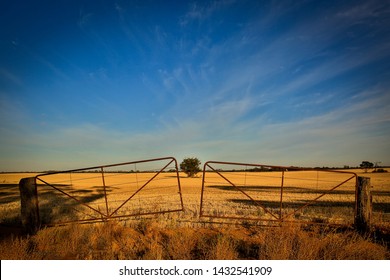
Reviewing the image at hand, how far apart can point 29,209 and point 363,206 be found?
1096 centimetres

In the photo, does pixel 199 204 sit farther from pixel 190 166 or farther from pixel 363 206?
pixel 190 166

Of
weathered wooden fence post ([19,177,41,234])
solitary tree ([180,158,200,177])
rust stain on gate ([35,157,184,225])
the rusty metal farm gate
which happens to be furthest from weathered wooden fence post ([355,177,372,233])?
solitary tree ([180,158,200,177])

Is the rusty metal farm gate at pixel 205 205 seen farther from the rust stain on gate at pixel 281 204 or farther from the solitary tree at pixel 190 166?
the solitary tree at pixel 190 166

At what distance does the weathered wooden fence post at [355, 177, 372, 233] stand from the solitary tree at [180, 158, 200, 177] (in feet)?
193

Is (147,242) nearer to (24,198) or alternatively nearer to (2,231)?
(24,198)

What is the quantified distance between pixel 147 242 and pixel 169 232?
875 mm

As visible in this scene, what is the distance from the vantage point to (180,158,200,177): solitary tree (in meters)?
66.4

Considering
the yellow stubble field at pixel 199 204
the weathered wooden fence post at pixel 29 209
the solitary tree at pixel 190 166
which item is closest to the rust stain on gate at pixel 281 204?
the yellow stubble field at pixel 199 204

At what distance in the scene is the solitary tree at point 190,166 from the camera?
66.4 metres

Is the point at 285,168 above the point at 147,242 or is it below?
above

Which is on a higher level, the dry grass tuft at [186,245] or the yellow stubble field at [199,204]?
the dry grass tuft at [186,245]

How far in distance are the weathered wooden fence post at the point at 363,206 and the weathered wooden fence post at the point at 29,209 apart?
10.4m
